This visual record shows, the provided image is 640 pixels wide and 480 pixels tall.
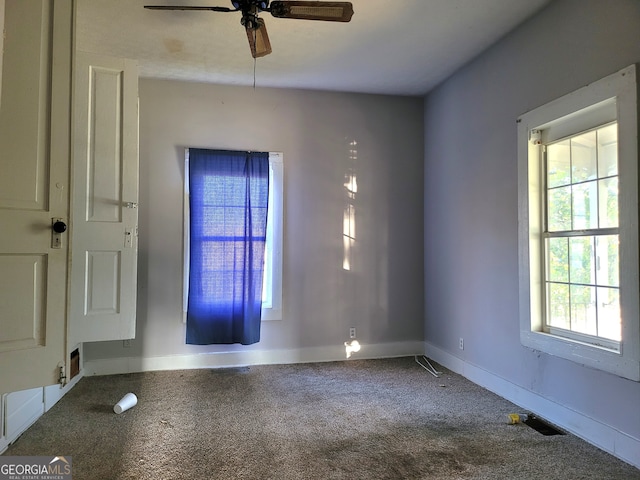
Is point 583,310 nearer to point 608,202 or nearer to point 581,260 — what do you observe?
point 581,260

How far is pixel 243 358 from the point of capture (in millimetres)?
3951

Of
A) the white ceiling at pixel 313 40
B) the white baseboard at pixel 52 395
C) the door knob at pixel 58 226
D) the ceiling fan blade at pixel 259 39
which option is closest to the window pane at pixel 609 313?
the white ceiling at pixel 313 40

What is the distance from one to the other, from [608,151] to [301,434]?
8.40 feet

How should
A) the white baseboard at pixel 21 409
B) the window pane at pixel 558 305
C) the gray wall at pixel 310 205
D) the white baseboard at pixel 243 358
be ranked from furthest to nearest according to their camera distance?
1. the gray wall at pixel 310 205
2. the white baseboard at pixel 243 358
3. the window pane at pixel 558 305
4. the white baseboard at pixel 21 409

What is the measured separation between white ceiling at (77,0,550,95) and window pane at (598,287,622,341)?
6.39 ft

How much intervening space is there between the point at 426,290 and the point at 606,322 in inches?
80.1

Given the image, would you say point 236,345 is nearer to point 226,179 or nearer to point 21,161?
point 226,179

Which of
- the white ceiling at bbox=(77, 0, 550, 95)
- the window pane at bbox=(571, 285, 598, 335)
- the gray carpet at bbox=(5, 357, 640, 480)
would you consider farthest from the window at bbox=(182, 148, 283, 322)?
the window pane at bbox=(571, 285, 598, 335)

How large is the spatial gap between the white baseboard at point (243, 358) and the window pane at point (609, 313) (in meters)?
2.14

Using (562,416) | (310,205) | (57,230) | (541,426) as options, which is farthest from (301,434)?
(310,205)

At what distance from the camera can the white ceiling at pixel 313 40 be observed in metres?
2.74

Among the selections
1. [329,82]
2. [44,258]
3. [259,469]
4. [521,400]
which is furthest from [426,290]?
[44,258]

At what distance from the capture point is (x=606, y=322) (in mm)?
2383
